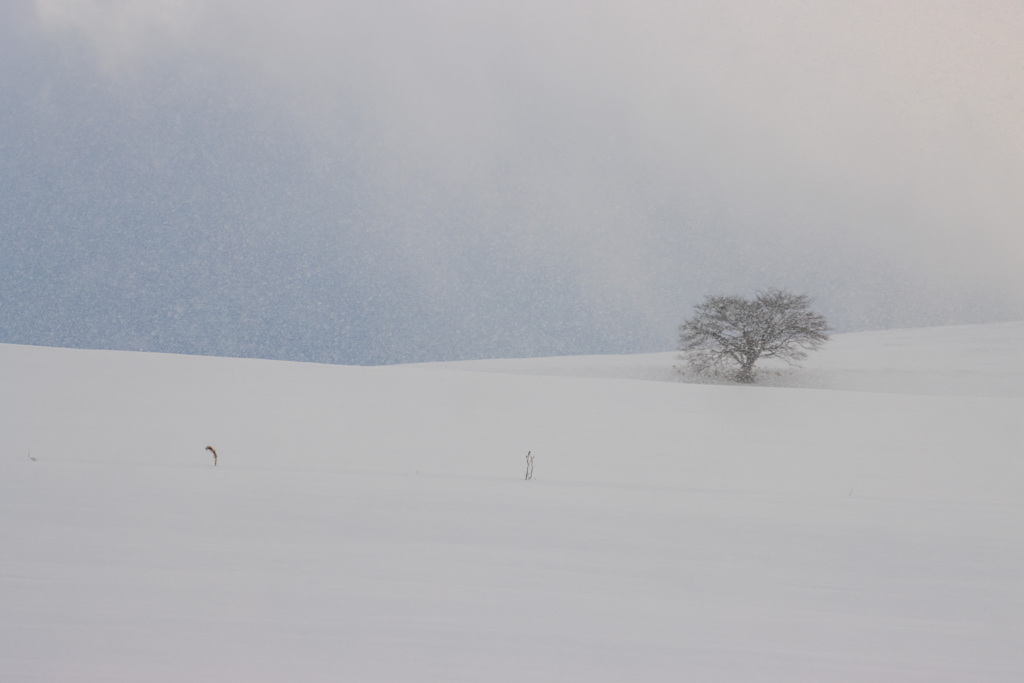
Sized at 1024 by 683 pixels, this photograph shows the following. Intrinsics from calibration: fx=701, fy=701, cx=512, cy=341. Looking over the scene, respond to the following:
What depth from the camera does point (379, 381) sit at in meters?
9.61

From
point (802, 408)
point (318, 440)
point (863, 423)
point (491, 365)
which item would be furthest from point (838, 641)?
point (491, 365)

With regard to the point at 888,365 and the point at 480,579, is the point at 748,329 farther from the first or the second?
the point at 480,579

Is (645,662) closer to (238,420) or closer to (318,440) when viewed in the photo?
(318,440)

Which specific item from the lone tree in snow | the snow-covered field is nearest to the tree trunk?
the lone tree in snow

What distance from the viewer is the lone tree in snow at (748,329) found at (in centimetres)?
1447

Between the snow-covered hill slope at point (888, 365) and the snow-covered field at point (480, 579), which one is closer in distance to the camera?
the snow-covered field at point (480, 579)

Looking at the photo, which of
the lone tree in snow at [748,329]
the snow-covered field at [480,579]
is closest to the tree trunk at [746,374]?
the lone tree in snow at [748,329]

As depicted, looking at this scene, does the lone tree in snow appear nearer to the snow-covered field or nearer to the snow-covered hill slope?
the snow-covered hill slope

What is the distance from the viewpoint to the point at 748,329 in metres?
14.5

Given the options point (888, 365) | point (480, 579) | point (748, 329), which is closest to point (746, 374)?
point (748, 329)

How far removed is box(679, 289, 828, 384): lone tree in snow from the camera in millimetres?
14469

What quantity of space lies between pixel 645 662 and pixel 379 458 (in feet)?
12.3

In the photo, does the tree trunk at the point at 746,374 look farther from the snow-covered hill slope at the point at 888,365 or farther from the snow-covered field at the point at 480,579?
the snow-covered field at the point at 480,579

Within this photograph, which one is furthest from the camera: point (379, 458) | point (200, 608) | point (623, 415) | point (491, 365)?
point (491, 365)
